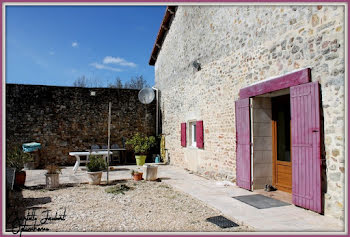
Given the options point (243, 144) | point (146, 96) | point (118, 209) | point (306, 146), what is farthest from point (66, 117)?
point (306, 146)

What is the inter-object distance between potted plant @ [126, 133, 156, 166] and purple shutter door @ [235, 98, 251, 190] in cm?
547

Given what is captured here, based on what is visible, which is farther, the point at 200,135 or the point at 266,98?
the point at 200,135

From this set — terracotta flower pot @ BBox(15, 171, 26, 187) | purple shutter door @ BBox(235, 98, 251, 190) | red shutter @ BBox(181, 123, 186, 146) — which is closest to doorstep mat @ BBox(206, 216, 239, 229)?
purple shutter door @ BBox(235, 98, 251, 190)

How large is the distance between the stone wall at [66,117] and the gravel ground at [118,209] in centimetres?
473

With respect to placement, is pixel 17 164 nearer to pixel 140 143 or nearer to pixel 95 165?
pixel 95 165

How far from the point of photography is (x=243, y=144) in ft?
18.3

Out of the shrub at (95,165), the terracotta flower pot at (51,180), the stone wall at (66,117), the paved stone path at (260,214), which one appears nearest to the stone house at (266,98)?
the paved stone path at (260,214)

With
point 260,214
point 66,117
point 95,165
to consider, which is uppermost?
point 66,117

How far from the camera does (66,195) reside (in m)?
5.55

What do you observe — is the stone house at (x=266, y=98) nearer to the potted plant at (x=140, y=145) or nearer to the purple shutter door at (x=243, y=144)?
the purple shutter door at (x=243, y=144)

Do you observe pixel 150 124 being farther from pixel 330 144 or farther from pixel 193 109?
pixel 330 144

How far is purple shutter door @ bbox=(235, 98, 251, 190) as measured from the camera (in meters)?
5.44

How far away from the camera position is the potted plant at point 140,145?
10.6m

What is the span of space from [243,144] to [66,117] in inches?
307
